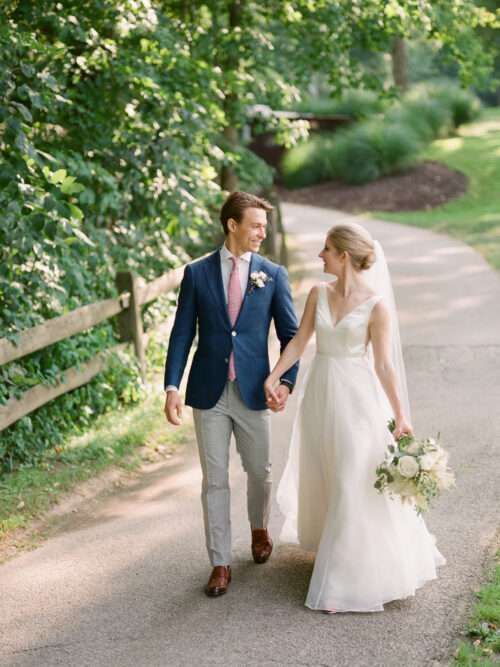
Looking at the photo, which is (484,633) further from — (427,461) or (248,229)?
(248,229)

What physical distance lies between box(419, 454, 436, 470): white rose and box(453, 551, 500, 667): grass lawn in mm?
707

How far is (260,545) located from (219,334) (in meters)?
1.26

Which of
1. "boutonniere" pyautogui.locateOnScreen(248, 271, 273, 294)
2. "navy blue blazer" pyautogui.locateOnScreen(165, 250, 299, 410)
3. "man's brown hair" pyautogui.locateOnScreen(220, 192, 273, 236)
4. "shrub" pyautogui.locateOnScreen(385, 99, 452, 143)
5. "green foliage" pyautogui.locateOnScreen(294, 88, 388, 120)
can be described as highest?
"green foliage" pyautogui.locateOnScreen(294, 88, 388, 120)

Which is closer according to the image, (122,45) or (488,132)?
(122,45)

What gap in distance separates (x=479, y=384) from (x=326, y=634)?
5030 mm

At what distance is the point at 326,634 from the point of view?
480cm

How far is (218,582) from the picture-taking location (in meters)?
5.42

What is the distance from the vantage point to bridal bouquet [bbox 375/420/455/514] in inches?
191

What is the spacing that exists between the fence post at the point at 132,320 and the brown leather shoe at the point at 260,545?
4.47 metres

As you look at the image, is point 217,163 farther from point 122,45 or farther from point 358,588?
point 358,588

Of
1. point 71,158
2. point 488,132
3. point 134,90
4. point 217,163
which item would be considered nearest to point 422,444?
point 71,158

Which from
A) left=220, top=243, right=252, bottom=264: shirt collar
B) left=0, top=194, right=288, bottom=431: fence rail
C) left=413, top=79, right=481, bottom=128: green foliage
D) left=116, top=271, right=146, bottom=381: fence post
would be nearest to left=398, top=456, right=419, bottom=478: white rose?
left=220, top=243, right=252, bottom=264: shirt collar

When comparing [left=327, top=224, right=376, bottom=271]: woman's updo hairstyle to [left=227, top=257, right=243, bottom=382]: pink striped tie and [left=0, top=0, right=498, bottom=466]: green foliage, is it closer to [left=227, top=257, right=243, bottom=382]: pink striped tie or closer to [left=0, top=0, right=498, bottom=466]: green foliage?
[left=227, top=257, right=243, bottom=382]: pink striped tie

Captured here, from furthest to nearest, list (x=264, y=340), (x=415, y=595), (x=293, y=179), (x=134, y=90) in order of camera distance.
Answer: (x=293, y=179) → (x=134, y=90) → (x=264, y=340) → (x=415, y=595)
